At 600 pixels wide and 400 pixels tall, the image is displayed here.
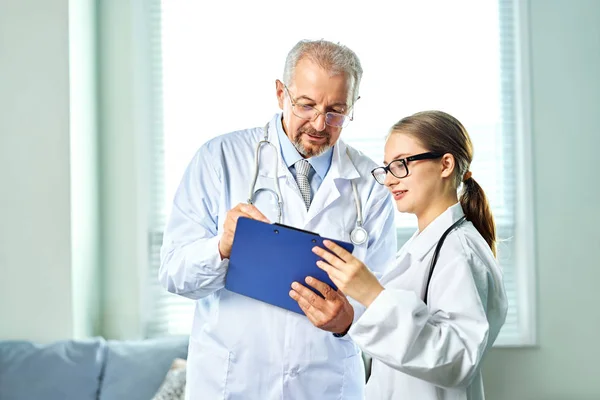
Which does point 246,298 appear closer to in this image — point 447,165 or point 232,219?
point 232,219

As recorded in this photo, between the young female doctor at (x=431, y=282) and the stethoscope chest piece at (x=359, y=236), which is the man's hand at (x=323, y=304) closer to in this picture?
the young female doctor at (x=431, y=282)

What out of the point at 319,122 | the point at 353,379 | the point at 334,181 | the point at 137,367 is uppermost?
the point at 319,122

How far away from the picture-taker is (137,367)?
3.04 meters

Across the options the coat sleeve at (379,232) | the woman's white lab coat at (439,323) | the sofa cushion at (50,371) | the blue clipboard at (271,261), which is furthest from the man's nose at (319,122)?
the sofa cushion at (50,371)

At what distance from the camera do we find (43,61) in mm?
3166

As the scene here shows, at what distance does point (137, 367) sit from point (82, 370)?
0.74 feet

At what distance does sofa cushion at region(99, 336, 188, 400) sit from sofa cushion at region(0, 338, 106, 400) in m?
0.06

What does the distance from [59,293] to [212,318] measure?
62.2 inches

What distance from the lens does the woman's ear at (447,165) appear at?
1.46 meters

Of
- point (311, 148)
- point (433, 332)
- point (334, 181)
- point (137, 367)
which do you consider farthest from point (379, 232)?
point (137, 367)

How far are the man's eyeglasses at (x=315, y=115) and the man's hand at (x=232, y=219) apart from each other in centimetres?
30

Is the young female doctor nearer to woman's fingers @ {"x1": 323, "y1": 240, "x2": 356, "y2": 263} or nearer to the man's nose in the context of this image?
woman's fingers @ {"x1": 323, "y1": 240, "x2": 356, "y2": 263}

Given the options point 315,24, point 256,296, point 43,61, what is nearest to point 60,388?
point 43,61

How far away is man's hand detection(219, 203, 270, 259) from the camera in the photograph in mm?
1585
